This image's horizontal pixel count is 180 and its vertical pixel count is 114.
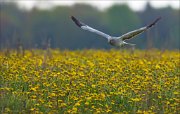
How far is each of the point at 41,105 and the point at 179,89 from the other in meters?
1.99

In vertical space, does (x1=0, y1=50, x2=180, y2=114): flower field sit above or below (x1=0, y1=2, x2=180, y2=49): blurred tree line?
below

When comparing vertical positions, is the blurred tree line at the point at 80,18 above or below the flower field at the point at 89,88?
above

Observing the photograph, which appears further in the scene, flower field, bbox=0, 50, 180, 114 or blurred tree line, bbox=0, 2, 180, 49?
blurred tree line, bbox=0, 2, 180, 49

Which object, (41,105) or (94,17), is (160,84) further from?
(94,17)

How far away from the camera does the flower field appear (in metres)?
8.77

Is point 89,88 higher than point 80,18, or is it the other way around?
point 80,18

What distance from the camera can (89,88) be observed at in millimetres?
9570

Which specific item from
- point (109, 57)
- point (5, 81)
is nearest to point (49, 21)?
point (109, 57)

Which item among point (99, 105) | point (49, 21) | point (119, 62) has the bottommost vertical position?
point (99, 105)

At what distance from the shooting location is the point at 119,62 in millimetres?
11336

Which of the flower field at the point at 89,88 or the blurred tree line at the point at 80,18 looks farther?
the blurred tree line at the point at 80,18

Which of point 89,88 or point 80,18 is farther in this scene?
point 80,18

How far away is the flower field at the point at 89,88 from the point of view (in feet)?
28.8

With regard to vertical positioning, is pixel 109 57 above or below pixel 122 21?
below
